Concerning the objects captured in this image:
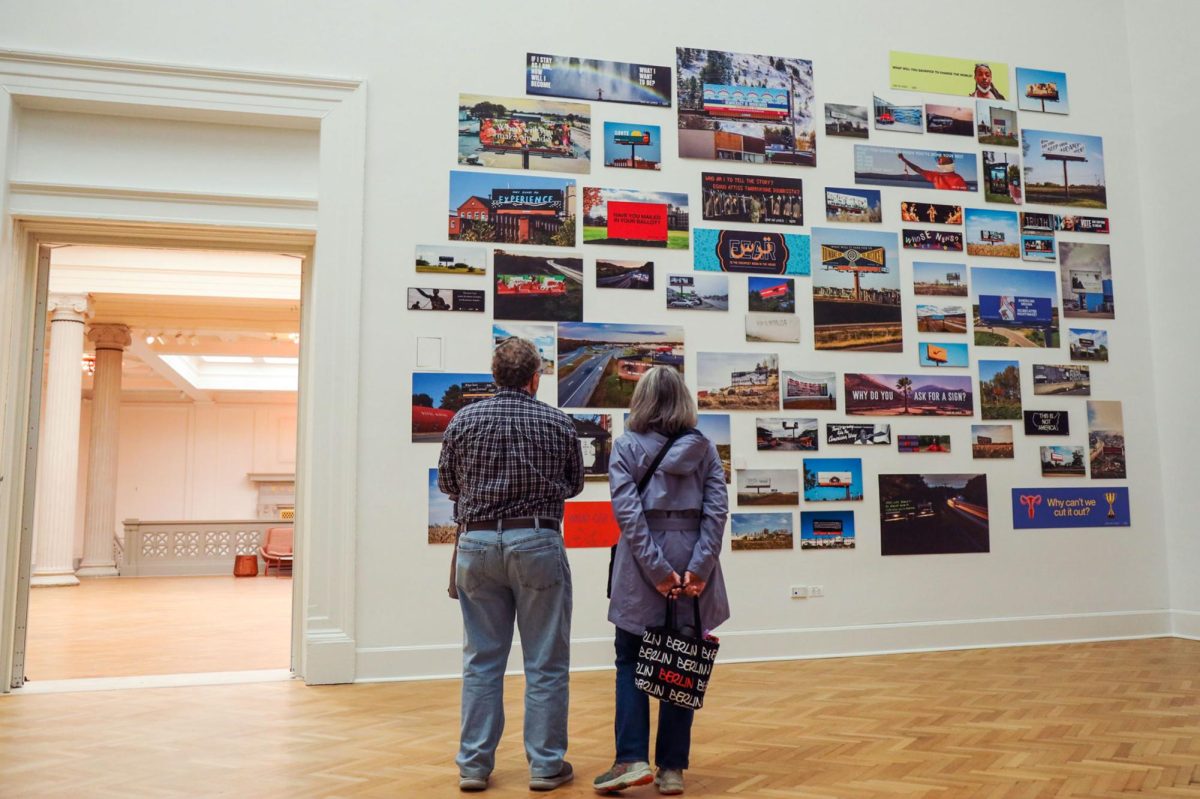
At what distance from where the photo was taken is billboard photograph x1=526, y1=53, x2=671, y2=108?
6672 mm

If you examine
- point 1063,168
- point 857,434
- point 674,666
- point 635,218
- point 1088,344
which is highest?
point 1063,168

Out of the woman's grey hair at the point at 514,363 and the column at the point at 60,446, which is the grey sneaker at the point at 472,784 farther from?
the column at the point at 60,446

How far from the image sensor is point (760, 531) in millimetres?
6664

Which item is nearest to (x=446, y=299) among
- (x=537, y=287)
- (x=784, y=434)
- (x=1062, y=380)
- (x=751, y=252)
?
(x=537, y=287)

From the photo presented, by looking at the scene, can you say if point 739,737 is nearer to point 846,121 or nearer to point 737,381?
point 737,381

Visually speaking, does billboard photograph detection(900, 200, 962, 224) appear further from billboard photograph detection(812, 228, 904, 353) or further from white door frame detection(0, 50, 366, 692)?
white door frame detection(0, 50, 366, 692)

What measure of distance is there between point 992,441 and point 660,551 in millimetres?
4818

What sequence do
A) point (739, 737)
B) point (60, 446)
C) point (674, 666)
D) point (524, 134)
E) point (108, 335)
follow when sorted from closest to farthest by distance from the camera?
point (674, 666) → point (739, 737) → point (524, 134) → point (60, 446) → point (108, 335)

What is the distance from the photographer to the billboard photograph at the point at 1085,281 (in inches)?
298

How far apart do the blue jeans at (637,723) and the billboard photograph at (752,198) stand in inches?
165

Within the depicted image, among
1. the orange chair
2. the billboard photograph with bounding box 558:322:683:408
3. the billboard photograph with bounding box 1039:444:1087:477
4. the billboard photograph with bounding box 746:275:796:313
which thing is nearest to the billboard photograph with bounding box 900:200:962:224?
the billboard photograph with bounding box 746:275:796:313

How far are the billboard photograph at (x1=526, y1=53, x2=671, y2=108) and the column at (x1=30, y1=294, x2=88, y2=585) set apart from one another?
10.5 m

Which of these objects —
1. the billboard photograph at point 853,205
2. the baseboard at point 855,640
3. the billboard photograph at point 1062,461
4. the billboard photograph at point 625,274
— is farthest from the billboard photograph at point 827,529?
the billboard photograph at point 853,205

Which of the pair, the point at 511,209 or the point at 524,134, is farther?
the point at 524,134
